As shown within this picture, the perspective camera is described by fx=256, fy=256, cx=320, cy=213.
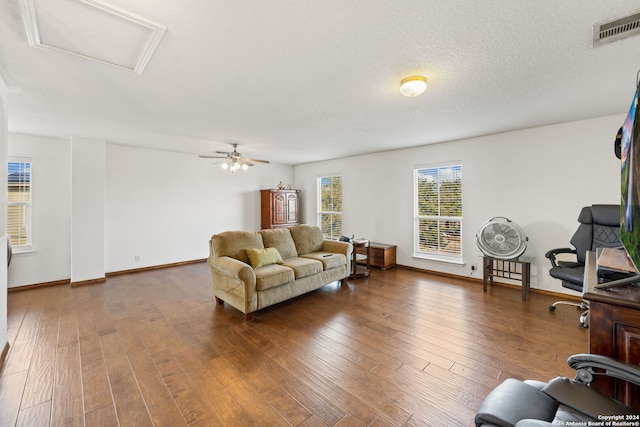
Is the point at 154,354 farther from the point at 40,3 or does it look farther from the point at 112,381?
the point at 40,3

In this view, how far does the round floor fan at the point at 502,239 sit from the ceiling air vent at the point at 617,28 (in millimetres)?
2333

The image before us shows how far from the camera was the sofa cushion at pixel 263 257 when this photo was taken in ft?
11.1

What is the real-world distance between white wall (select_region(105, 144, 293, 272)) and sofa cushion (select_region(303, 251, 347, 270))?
3.12 metres

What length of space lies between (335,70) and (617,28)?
1.87 meters

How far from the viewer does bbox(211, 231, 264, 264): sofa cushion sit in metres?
3.46

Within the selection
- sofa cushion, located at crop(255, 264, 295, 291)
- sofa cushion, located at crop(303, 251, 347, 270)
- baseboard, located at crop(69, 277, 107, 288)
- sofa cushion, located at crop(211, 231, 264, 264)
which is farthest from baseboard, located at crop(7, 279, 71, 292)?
sofa cushion, located at crop(303, 251, 347, 270)

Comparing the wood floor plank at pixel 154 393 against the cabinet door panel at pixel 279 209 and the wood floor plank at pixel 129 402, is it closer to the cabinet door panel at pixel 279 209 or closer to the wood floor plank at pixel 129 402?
the wood floor plank at pixel 129 402

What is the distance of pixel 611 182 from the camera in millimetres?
3289

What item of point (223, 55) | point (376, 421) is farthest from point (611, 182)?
point (223, 55)

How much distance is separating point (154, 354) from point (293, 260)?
1976 millimetres

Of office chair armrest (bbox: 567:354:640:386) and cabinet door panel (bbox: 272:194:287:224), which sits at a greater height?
cabinet door panel (bbox: 272:194:287:224)

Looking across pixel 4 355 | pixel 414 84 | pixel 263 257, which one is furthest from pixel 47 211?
pixel 414 84

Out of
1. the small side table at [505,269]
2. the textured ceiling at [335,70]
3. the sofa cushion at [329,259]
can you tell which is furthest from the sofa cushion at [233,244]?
the small side table at [505,269]

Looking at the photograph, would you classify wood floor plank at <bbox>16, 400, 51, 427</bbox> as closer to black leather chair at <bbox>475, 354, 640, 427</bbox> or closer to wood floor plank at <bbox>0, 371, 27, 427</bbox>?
wood floor plank at <bbox>0, 371, 27, 427</bbox>
